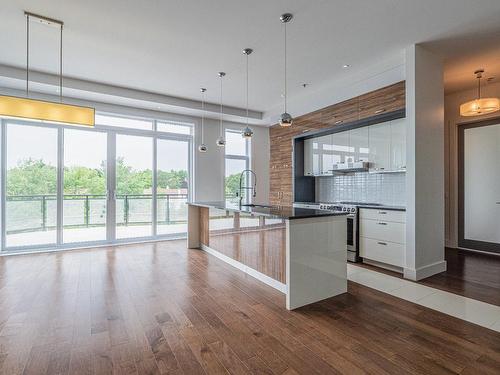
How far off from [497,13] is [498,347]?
10.6 ft

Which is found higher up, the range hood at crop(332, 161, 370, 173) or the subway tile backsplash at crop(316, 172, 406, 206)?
the range hood at crop(332, 161, 370, 173)

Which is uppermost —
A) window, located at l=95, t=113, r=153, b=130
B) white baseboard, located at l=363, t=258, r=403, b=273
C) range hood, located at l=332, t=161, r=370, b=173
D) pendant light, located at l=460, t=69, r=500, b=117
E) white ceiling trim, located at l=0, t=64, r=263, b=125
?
white ceiling trim, located at l=0, t=64, r=263, b=125

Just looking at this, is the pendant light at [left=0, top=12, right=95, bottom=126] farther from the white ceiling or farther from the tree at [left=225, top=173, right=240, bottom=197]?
the tree at [left=225, top=173, right=240, bottom=197]

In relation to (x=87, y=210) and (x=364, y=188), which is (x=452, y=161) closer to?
(x=364, y=188)

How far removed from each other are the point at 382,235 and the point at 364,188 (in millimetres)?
1386

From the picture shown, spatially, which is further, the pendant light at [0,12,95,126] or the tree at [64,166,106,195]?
the tree at [64,166,106,195]

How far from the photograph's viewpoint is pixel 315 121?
18.2 feet

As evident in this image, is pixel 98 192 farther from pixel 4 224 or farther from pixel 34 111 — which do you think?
pixel 34 111

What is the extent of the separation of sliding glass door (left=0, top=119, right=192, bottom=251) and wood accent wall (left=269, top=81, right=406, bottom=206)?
7.05ft

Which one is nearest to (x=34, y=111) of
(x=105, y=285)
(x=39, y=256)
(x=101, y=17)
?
(x=101, y=17)

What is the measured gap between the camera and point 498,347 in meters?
2.09

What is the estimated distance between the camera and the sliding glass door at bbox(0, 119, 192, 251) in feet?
16.5

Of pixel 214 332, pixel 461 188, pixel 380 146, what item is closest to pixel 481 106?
pixel 380 146

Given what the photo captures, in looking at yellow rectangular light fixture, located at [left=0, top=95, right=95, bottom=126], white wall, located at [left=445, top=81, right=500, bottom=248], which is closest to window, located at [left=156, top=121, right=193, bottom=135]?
yellow rectangular light fixture, located at [left=0, top=95, right=95, bottom=126]
